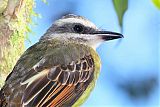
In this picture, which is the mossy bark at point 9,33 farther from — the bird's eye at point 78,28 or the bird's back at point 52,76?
the bird's eye at point 78,28

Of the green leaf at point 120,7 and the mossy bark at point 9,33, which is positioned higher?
the mossy bark at point 9,33

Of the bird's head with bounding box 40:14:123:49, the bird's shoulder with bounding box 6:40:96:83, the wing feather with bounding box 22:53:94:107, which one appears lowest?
the wing feather with bounding box 22:53:94:107

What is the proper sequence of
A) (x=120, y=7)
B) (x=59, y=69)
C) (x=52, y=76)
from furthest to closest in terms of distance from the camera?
(x=59, y=69)
(x=52, y=76)
(x=120, y=7)

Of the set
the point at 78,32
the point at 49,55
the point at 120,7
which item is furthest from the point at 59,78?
the point at 120,7

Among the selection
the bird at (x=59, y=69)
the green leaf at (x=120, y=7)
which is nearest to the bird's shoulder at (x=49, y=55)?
the bird at (x=59, y=69)

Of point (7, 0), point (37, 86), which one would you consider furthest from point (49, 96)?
point (7, 0)

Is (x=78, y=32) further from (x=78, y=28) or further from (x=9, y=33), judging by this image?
(x=9, y=33)

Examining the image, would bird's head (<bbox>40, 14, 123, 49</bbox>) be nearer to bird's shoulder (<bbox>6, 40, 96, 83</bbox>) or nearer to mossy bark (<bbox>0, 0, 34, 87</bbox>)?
bird's shoulder (<bbox>6, 40, 96, 83</bbox>)

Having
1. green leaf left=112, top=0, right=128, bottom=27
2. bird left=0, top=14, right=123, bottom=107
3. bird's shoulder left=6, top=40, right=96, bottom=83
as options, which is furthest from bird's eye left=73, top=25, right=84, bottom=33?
green leaf left=112, top=0, right=128, bottom=27

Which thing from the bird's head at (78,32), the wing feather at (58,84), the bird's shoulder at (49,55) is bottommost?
the wing feather at (58,84)
